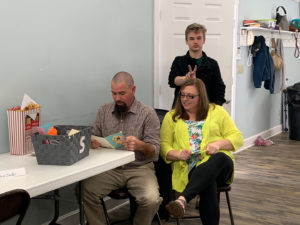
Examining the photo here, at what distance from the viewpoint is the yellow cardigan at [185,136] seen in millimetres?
2699

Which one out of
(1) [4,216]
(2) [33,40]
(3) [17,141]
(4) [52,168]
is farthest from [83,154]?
(2) [33,40]

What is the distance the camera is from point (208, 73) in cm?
321

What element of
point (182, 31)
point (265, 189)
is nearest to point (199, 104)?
point (182, 31)

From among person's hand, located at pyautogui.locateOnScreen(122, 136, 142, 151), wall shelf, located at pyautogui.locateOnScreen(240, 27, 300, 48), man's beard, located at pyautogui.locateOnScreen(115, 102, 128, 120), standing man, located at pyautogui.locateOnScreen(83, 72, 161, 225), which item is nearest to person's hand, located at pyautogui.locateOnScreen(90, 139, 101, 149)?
standing man, located at pyautogui.locateOnScreen(83, 72, 161, 225)

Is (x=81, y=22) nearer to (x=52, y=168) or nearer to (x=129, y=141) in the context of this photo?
(x=129, y=141)

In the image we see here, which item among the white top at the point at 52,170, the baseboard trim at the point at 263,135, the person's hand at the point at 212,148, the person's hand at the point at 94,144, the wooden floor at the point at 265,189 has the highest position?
the person's hand at the point at 94,144

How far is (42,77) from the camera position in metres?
2.59

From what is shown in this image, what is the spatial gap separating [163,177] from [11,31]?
146 cm

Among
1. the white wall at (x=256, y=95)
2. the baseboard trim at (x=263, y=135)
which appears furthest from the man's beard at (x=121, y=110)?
the baseboard trim at (x=263, y=135)

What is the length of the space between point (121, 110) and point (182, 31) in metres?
1.44

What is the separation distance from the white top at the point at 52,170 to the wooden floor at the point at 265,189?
3.77ft

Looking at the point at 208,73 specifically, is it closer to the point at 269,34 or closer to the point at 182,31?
the point at 182,31

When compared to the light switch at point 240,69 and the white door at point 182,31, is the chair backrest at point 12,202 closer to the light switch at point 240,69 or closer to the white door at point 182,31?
the white door at point 182,31

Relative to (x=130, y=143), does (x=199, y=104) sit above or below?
above
